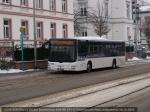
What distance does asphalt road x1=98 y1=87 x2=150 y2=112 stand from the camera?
13.8 meters

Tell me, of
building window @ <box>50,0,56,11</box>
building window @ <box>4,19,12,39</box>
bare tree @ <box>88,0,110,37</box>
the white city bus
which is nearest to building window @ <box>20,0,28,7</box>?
building window @ <box>4,19,12,39</box>

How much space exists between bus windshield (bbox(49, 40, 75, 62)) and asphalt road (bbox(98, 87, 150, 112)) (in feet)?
48.0

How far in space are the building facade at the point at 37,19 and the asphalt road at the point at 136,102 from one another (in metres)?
30.1

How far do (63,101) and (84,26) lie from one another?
6669cm

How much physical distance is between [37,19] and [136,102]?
127 feet

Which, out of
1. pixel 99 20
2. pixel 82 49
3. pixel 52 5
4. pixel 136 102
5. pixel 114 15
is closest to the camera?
pixel 136 102

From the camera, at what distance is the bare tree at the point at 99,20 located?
75.1 metres

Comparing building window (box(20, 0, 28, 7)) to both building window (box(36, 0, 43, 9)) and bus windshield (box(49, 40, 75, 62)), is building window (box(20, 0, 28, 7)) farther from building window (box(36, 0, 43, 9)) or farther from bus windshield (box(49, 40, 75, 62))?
bus windshield (box(49, 40, 75, 62))

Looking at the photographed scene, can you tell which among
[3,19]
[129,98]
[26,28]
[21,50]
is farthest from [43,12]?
[129,98]

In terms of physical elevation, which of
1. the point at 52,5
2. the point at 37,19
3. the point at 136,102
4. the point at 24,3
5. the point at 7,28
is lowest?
the point at 136,102

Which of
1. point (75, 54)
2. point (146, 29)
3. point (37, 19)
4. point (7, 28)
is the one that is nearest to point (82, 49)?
point (75, 54)

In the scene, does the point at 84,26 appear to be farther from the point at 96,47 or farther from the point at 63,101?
the point at 63,101

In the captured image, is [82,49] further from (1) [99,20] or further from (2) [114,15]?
(2) [114,15]

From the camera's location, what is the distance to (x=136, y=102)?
1473 cm
